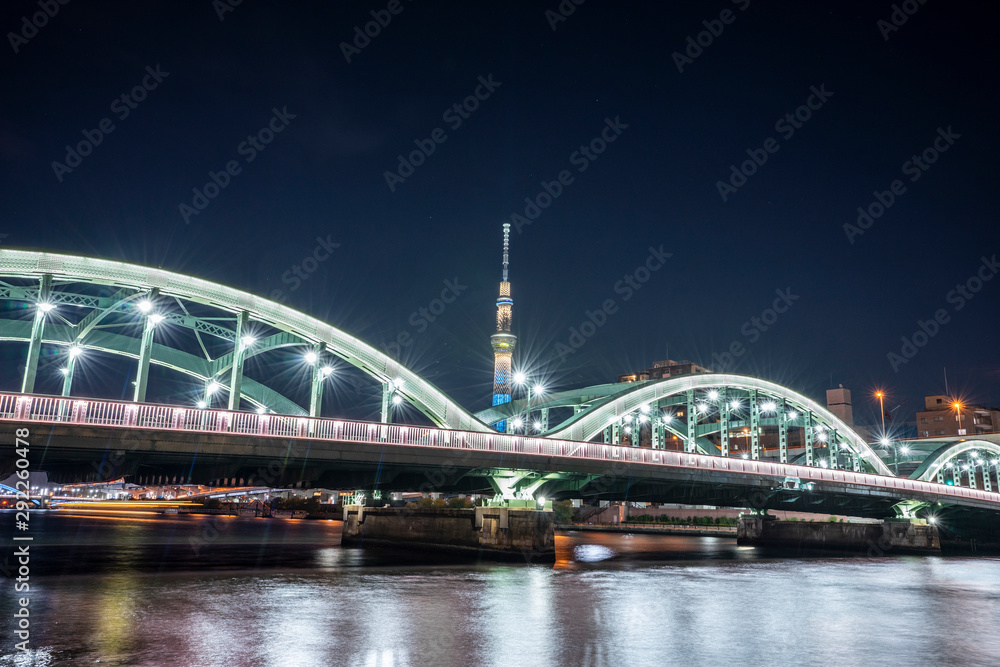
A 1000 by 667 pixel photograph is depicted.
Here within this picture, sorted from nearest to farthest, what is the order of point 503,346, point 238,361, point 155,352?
1. point 238,361
2. point 155,352
3. point 503,346

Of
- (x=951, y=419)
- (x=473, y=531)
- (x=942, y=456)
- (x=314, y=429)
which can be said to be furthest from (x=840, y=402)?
(x=314, y=429)

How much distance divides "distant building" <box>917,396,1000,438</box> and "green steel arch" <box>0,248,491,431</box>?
122 m

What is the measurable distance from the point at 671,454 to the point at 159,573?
95.7 ft

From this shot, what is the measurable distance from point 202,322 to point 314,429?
12.6 metres

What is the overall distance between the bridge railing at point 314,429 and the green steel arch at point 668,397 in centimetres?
581

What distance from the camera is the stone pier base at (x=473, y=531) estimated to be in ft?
123

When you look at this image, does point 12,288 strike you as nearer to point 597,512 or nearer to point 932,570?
point 932,570

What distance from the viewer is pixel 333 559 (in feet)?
126

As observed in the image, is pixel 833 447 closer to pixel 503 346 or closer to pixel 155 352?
pixel 155 352

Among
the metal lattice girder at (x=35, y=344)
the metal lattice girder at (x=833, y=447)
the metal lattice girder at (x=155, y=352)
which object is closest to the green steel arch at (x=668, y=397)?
the metal lattice girder at (x=833, y=447)

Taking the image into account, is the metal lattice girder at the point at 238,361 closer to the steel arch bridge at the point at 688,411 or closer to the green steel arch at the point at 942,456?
the steel arch bridge at the point at 688,411

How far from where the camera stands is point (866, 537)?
60312 mm

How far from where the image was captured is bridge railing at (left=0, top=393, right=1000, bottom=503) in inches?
979

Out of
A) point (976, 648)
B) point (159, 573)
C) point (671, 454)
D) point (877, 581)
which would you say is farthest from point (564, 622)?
point (671, 454)
